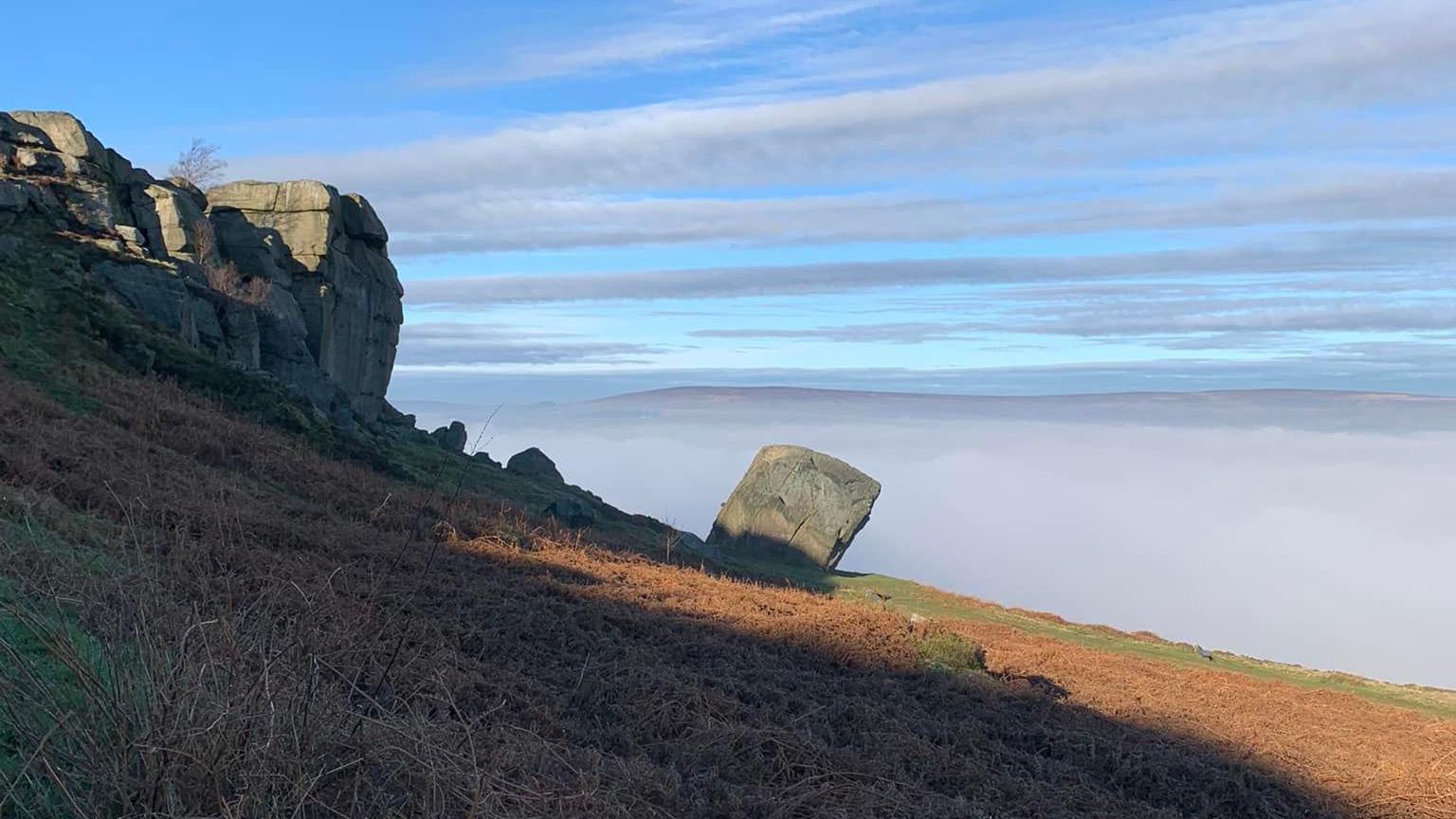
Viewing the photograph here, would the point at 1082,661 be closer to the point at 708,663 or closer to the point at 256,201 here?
the point at 708,663

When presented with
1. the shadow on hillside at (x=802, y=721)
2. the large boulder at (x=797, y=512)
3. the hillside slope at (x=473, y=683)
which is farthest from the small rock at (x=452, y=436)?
the shadow on hillside at (x=802, y=721)

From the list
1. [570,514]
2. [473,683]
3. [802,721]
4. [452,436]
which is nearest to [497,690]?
[473,683]

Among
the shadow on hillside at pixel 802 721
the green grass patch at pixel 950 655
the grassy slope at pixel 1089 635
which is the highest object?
the grassy slope at pixel 1089 635

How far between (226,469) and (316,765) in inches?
591

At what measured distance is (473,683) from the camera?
8.48 meters

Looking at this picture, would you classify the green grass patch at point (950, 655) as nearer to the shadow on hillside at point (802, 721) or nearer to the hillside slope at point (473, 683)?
the hillside slope at point (473, 683)

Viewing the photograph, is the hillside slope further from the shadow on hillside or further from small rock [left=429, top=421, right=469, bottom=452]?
small rock [left=429, top=421, right=469, bottom=452]

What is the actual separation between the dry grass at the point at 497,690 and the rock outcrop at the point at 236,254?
332 inches

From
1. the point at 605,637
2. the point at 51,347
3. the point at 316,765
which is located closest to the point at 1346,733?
the point at 605,637

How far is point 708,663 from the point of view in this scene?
11.7m

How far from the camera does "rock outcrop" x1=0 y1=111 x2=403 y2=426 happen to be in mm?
27375

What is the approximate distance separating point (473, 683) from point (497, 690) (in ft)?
0.67

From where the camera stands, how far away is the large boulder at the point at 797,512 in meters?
40.6

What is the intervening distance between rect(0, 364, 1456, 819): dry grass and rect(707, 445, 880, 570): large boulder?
1949 cm
